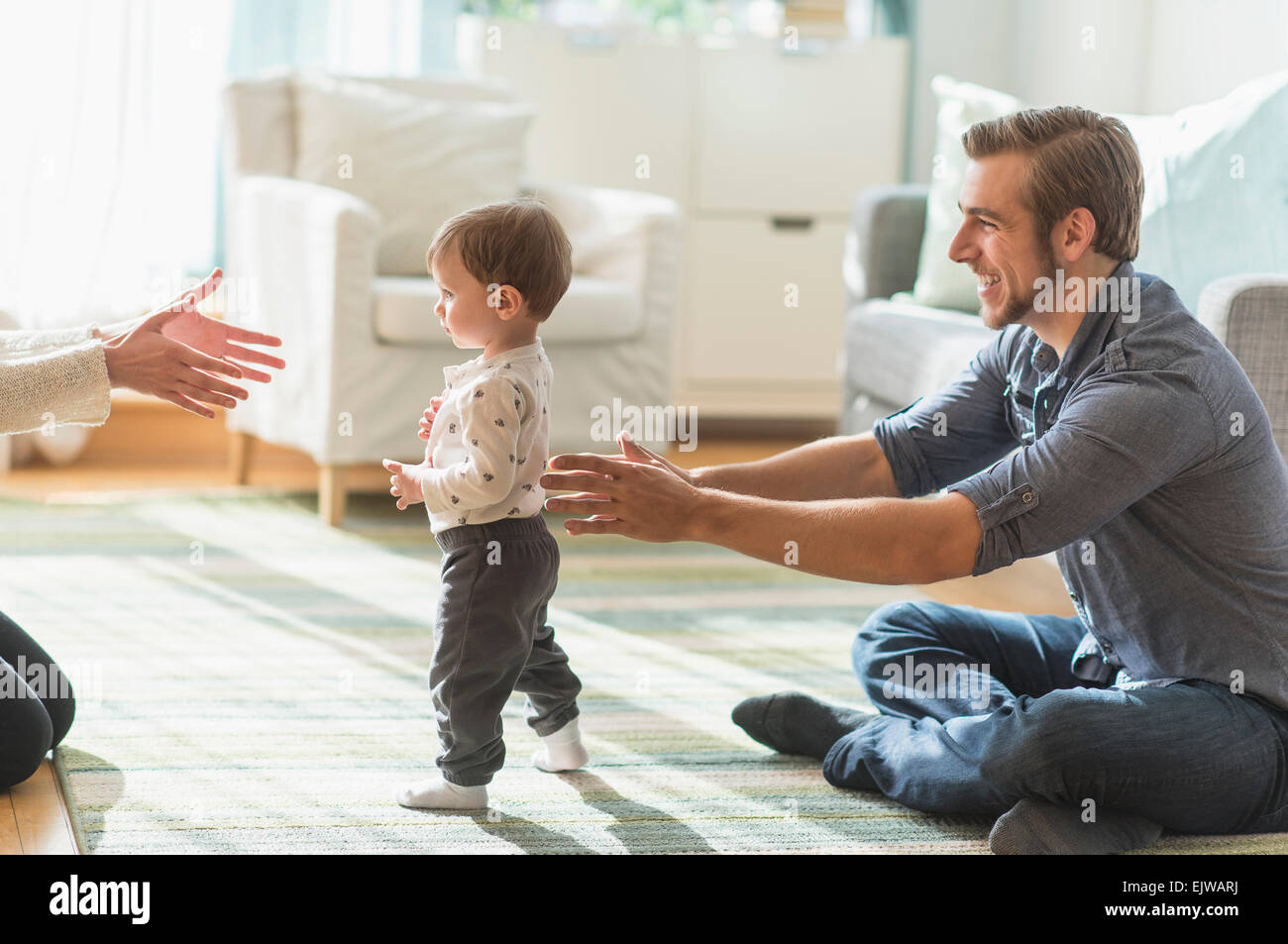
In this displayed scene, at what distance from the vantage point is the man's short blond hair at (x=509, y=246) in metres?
1.45

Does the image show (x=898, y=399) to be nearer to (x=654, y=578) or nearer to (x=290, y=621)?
(x=654, y=578)

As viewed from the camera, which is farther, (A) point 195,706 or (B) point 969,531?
(A) point 195,706

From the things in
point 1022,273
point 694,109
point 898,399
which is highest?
point 694,109

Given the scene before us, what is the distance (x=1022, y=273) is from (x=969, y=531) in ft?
0.96

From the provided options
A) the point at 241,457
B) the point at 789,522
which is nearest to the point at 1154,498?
the point at 789,522

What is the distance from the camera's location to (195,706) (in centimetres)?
191

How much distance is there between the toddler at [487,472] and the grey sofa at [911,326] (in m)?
0.88

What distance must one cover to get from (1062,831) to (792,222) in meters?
2.83

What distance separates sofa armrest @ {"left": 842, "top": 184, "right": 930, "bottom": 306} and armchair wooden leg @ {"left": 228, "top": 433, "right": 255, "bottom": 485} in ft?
5.00

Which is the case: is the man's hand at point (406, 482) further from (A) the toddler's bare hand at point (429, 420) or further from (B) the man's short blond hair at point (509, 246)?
(B) the man's short blond hair at point (509, 246)

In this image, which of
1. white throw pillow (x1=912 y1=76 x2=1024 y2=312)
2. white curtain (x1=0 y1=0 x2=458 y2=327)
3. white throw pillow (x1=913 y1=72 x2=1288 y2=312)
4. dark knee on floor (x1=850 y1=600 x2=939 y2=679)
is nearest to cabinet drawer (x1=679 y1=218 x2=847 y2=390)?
white throw pillow (x1=912 y1=76 x2=1024 y2=312)

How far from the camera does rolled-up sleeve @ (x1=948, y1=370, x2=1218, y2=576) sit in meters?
1.38

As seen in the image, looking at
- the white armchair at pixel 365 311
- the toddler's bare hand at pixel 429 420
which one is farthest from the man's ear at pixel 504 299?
the white armchair at pixel 365 311
